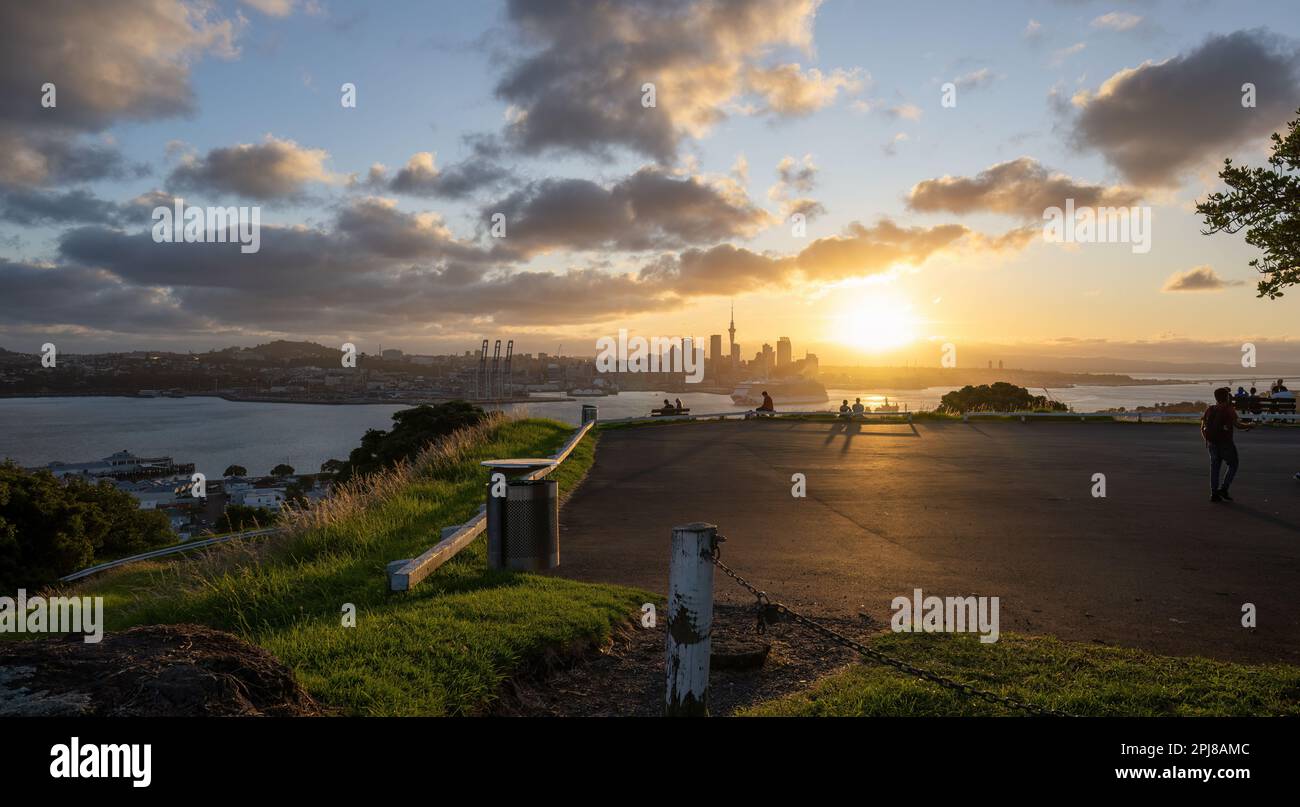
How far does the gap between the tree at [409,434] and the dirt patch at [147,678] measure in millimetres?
27106

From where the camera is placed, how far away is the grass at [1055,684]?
14.4 feet

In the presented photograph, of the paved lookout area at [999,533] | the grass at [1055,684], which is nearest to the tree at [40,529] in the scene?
the paved lookout area at [999,533]

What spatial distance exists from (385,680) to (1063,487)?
13.9m

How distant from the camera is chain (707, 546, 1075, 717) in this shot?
367 centimetres

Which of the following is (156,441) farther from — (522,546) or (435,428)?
(522,546)

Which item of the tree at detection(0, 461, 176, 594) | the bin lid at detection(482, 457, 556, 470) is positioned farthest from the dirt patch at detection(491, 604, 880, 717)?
the tree at detection(0, 461, 176, 594)

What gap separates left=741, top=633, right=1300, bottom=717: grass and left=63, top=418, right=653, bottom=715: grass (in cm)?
188

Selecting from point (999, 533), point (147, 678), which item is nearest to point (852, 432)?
point (999, 533)

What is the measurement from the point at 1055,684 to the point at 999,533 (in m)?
5.89

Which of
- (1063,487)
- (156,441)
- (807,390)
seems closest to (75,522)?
(1063,487)

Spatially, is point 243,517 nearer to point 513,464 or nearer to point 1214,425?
point 513,464

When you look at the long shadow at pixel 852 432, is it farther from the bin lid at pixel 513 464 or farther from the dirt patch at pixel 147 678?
the dirt patch at pixel 147 678

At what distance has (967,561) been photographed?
28.4ft
